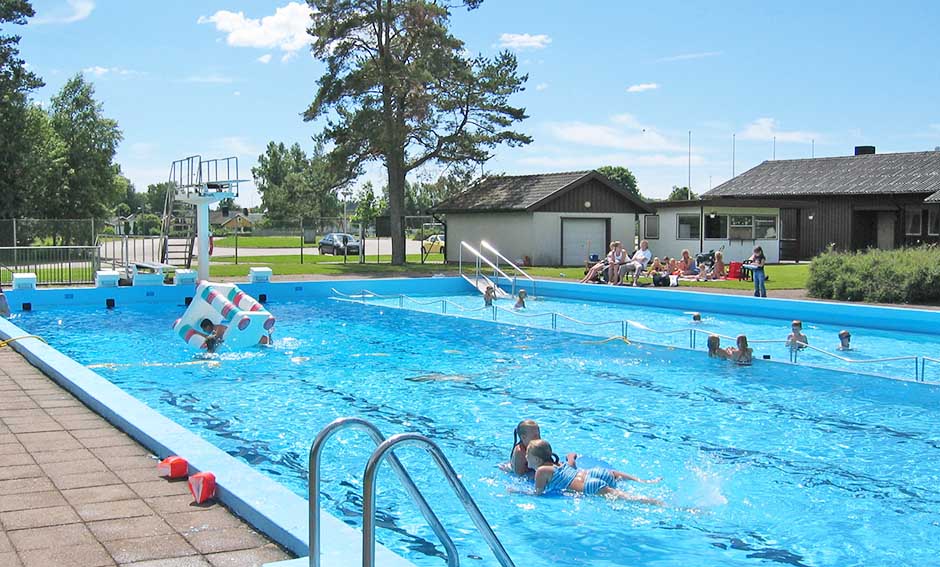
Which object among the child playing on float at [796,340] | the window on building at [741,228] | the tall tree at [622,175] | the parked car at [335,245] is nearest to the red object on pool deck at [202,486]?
the child playing on float at [796,340]

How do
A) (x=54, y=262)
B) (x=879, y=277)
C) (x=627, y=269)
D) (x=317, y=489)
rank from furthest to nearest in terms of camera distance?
(x=54, y=262), (x=627, y=269), (x=879, y=277), (x=317, y=489)

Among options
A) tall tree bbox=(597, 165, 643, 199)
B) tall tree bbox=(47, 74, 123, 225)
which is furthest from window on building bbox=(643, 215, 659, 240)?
tall tree bbox=(597, 165, 643, 199)

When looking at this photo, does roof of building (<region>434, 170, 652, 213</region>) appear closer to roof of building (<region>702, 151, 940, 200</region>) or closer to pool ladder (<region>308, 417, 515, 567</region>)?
roof of building (<region>702, 151, 940, 200</region>)

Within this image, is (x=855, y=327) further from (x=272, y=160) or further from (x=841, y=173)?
(x=272, y=160)

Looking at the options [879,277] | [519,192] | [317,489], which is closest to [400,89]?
[519,192]

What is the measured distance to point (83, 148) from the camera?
149 ft

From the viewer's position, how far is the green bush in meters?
19.2

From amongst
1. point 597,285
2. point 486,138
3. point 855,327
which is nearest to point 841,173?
point 486,138

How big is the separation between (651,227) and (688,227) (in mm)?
1998

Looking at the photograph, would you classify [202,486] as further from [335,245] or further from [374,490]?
[335,245]

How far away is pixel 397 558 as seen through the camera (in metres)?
4.14

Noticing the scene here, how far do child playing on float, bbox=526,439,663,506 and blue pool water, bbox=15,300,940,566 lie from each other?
11 cm

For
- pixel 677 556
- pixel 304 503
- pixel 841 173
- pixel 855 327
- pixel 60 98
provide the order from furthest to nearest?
pixel 60 98, pixel 841 173, pixel 855 327, pixel 677 556, pixel 304 503

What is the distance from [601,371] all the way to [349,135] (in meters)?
22.7
